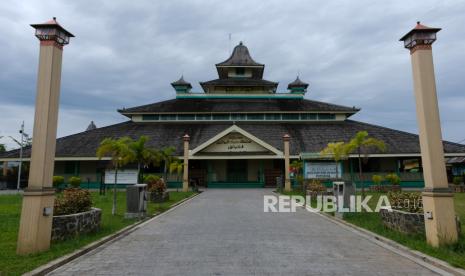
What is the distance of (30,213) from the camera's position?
22.6 feet

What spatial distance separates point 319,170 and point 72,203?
1591cm

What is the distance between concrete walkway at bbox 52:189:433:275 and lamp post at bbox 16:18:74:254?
1125 mm

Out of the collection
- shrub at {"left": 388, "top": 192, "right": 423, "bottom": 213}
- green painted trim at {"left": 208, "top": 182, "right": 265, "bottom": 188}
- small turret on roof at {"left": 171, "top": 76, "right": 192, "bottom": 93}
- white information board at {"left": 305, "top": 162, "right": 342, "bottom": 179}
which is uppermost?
small turret on roof at {"left": 171, "top": 76, "right": 192, "bottom": 93}

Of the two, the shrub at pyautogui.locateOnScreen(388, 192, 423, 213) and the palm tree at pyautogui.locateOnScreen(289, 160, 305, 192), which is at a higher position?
the palm tree at pyautogui.locateOnScreen(289, 160, 305, 192)

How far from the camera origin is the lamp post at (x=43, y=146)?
22.5 feet

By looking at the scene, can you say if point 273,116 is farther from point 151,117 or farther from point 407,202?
point 407,202

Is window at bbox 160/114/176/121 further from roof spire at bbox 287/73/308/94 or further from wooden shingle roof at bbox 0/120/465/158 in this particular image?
roof spire at bbox 287/73/308/94

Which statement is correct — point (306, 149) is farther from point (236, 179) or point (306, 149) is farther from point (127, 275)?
point (127, 275)

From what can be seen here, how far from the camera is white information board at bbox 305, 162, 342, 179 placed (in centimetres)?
2152

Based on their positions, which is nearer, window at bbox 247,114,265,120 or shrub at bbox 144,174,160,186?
shrub at bbox 144,174,160,186

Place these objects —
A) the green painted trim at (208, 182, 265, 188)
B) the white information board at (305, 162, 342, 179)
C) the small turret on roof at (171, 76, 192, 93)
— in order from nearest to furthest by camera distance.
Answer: the white information board at (305, 162, 342, 179) < the green painted trim at (208, 182, 265, 188) < the small turret on roof at (171, 76, 192, 93)

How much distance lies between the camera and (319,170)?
2152 centimetres

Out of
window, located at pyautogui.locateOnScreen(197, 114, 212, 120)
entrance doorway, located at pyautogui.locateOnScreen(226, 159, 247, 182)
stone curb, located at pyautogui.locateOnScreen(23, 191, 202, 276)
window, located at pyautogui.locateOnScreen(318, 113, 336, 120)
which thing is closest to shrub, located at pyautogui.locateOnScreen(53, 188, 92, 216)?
stone curb, located at pyautogui.locateOnScreen(23, 191, 202, 276)

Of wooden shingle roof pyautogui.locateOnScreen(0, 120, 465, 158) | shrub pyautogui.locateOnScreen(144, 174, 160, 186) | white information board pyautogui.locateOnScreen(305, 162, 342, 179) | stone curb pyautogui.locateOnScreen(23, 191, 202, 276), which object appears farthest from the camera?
wooden shingle roof pyautogui.locateOnScreen(0, 120, 465, 158)
